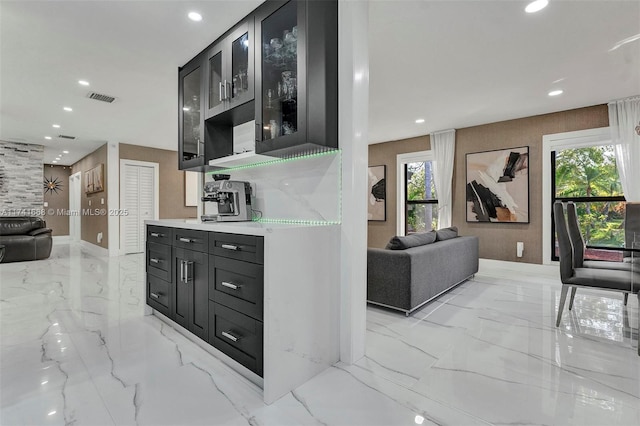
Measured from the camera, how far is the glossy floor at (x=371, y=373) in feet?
4.84

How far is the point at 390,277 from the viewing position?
2.91 m

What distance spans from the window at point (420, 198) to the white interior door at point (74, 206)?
9.28m

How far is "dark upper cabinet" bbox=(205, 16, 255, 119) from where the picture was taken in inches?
88.6

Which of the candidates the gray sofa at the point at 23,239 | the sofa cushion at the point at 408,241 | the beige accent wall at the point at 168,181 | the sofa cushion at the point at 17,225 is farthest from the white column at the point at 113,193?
the sofa cushion at the point at 408,241

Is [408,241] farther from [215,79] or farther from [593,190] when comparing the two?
[593,190]

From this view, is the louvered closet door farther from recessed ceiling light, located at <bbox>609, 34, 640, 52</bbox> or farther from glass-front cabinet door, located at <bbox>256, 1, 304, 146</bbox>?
recessed ceiling light, located at <bbox>609, 34, 640, 52</bbox>

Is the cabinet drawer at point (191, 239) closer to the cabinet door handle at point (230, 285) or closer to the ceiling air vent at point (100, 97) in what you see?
the cabinet door handle at point (230, 285)

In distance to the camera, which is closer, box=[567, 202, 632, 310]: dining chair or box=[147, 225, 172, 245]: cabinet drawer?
box=[147, 225, 172, 245]: cabinet drawer

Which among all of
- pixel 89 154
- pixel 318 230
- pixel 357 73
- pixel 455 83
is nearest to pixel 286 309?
pixel 318 230

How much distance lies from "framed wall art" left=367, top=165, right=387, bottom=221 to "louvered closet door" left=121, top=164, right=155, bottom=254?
5349 mm

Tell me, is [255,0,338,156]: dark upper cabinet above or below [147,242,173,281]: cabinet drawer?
above

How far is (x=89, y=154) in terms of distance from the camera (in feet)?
26.5

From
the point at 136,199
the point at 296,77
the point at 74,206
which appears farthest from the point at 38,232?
the point at 296,77

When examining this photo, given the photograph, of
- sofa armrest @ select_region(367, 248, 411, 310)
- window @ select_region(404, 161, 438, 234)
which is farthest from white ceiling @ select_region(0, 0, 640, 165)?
sofa armrest @ select_region(367, 248, 411, 310)
